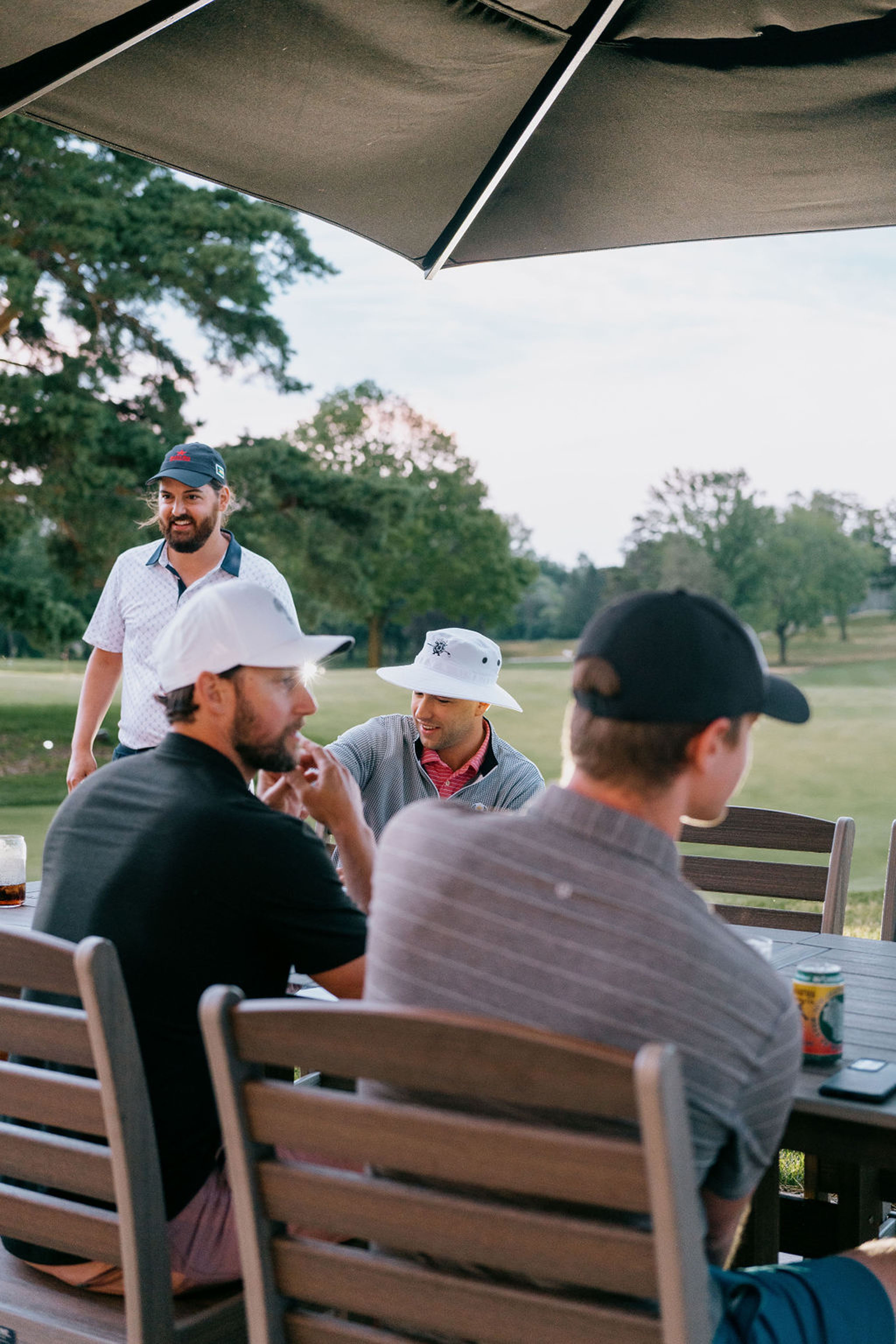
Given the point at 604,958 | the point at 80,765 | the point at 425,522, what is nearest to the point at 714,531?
the point at 425,522

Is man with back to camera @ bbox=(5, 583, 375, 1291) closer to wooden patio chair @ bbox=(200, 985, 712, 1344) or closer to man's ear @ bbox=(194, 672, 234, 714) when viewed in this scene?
man's ear @ bbox=(194, 672, 234, 714)

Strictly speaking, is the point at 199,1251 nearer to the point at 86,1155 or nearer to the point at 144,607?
the point at 86,1155

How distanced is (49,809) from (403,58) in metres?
13.2

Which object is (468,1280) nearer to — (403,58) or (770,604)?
(403,58)

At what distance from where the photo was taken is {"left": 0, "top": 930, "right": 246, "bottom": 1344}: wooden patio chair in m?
1.38

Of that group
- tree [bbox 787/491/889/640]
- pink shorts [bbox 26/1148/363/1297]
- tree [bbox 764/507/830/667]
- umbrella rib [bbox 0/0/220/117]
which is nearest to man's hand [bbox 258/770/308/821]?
pink shorts [bbox 26/1148/363/1297]

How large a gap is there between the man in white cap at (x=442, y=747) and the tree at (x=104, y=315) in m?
9.64

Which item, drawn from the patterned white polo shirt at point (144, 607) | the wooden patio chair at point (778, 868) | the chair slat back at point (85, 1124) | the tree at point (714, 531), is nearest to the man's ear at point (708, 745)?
the chair slat back at point (85, 1124)

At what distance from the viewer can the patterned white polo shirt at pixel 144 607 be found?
3.72m

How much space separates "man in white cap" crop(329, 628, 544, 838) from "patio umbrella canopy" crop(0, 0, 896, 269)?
102 cm

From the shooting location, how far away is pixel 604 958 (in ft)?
3.81

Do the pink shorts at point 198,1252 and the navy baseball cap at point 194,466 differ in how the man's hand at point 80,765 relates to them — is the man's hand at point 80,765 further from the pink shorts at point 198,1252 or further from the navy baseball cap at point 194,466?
the pink shorts at point 198,1252

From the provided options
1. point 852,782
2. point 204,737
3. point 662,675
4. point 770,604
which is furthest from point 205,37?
point 852,782

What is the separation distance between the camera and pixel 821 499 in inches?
603
